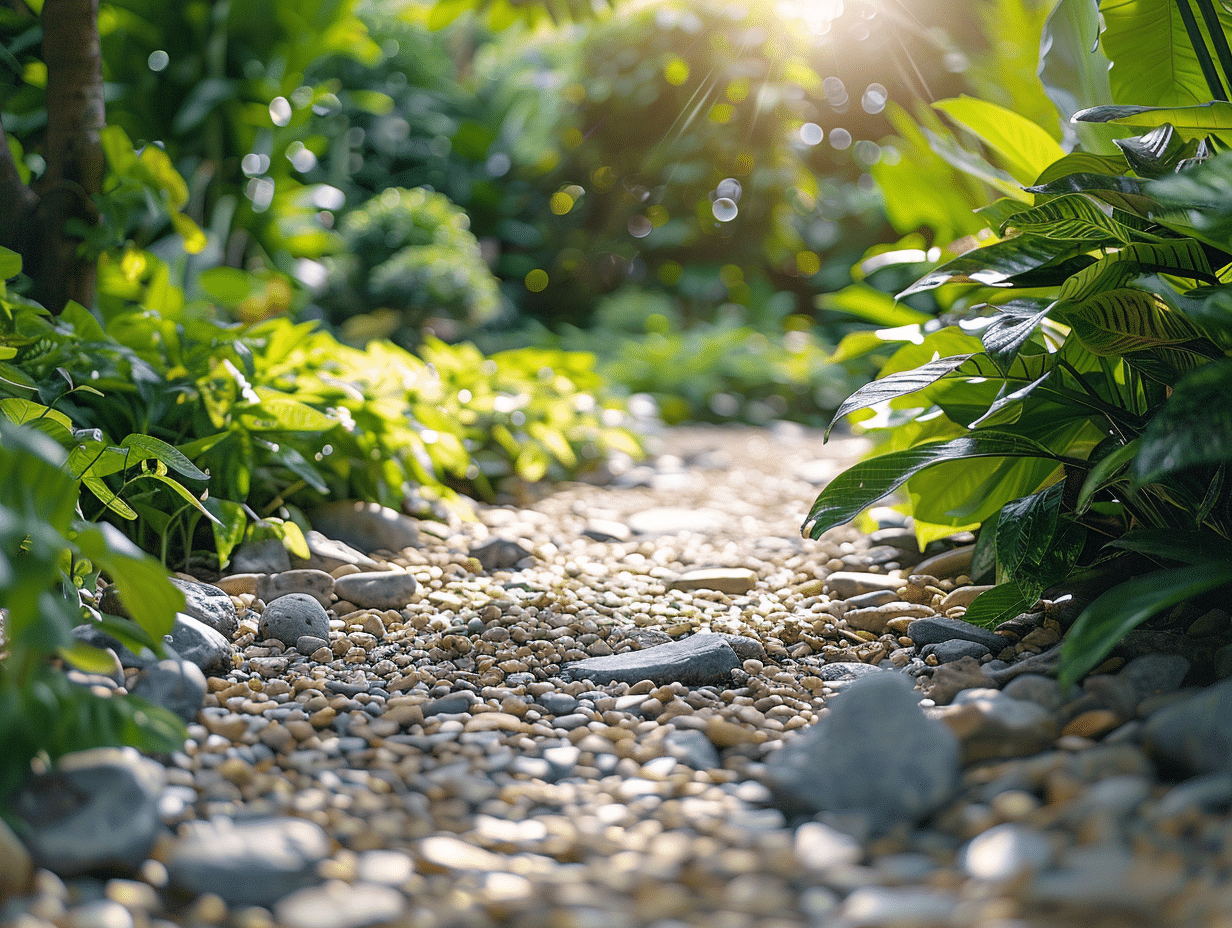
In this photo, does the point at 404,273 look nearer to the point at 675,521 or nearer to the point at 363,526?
the point at 675,521

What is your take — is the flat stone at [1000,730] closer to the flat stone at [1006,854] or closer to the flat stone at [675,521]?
the flat stone at [1006,854]

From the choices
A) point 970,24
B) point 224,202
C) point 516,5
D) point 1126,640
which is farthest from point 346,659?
point 970,24

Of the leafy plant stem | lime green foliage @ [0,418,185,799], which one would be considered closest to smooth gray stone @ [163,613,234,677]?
lime green foliage @ [0,418,185,799]

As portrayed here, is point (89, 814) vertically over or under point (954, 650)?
under

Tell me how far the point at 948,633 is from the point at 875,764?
543mm

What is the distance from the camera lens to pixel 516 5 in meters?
3.57

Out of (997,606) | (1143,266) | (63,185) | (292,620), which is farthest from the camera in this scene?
(63,185)

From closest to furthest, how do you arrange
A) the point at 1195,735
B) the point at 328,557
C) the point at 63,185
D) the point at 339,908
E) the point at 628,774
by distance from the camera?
the point at 339,908 < the point at 1195,735 < the point at 628,774 < the point at 328,557 < the point at 63,185

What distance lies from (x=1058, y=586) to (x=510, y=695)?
875mm

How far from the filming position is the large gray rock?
82 cm

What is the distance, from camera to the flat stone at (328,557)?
1.67 meters

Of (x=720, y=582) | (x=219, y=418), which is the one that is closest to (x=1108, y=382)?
Result: (x=720, y=582)

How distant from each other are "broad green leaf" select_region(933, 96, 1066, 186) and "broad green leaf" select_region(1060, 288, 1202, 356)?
0.57 meters

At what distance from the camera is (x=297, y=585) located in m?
1.53
